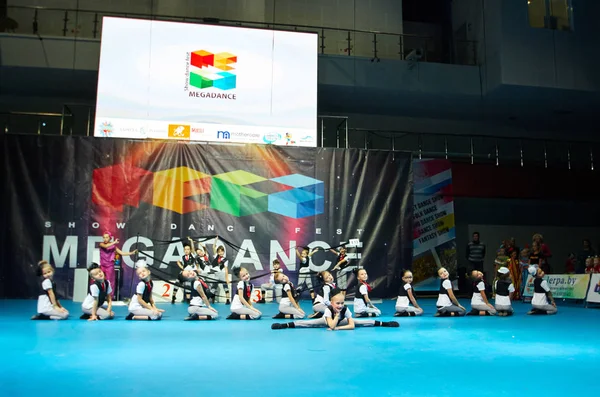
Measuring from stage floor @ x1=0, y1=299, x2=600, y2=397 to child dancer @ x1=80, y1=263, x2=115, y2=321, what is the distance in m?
0.42

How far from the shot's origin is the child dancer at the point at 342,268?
1483cm

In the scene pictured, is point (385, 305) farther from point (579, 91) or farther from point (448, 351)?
point (579, 91)

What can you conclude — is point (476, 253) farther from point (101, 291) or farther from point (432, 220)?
point (101, 291)

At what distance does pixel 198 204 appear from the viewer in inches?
586

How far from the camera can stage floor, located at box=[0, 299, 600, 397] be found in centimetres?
441

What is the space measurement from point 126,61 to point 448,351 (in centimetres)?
1129

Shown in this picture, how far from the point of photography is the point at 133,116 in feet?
45.9

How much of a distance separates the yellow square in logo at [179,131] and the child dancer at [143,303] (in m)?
5.25

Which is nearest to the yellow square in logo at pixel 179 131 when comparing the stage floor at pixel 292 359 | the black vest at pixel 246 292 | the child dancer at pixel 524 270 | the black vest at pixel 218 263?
the black vest at pixel 218 263

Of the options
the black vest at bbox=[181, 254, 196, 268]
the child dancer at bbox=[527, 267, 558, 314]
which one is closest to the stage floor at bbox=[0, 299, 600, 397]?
the child dancer at bbox=[527, 267, 558, 314]

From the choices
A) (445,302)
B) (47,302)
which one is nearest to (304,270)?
(445,302)

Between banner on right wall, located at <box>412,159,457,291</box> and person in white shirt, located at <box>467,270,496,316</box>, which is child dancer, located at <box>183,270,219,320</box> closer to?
person in white shirt, located at <box>467,270,496,316</box>

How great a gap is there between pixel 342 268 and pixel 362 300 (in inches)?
180

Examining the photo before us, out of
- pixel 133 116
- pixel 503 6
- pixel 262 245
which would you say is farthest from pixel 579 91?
pixel 133 116
